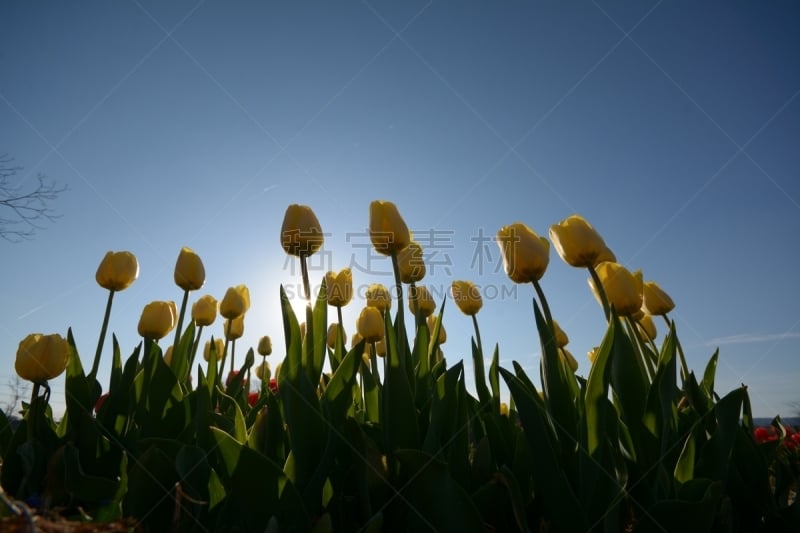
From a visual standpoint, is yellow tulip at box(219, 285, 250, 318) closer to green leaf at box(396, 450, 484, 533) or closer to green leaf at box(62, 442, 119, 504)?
green leaf at box(62, 442, 119, 504)

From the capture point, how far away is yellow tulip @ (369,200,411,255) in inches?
71.2

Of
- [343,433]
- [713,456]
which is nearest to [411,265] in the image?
[343,433]

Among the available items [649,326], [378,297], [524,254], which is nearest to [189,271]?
[378,297]

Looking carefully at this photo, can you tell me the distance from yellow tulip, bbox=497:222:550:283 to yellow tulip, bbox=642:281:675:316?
72cm

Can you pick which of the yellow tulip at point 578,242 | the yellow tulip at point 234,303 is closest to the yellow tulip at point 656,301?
the yellow tulip at point 578,242

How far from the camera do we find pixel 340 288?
225 cm

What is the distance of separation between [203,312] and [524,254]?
205 cm

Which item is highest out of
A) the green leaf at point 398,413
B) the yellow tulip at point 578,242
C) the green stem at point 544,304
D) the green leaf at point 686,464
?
the yellow tulip at point 578,242

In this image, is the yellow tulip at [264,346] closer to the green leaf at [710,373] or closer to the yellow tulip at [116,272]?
the yellow tulip at [116,272]

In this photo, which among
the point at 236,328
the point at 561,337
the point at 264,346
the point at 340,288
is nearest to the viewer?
the point at 340,288

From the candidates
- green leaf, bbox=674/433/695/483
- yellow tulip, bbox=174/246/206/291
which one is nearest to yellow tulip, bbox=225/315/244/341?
yellow tulip, bbox=174/246/206/291

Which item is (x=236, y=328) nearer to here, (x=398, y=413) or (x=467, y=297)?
(x=467, y=297)

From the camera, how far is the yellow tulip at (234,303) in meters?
2.79

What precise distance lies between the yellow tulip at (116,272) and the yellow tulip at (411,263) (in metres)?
1.31
